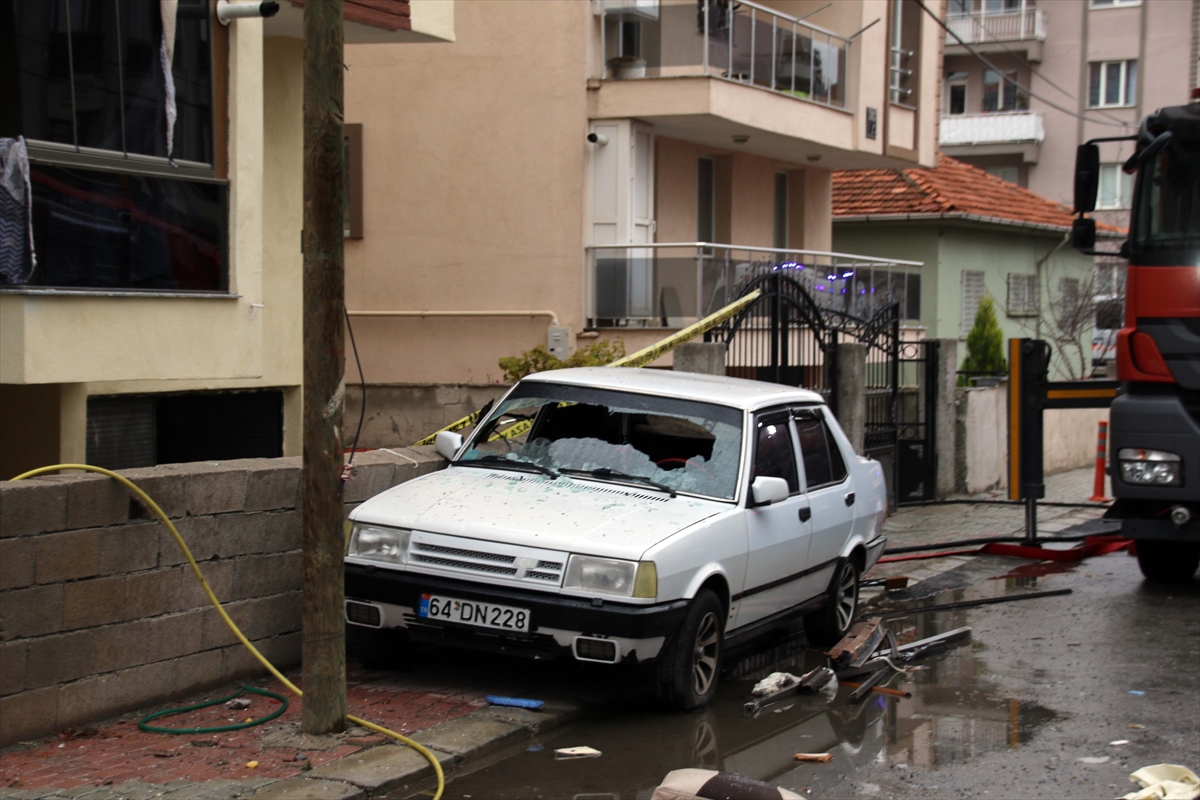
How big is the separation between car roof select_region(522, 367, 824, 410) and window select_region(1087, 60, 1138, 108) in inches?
1566

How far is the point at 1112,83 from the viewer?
4434cm

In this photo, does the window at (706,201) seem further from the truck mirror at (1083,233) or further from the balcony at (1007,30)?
the balcony at (1007,30)

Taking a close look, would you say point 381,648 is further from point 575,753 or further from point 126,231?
point 126,231

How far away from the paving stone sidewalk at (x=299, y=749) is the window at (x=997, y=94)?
42445mm

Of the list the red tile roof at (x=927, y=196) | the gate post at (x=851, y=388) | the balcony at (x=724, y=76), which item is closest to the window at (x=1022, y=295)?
the red tile roof at (x=927, y=196)

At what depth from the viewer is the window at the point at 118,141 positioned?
880cm

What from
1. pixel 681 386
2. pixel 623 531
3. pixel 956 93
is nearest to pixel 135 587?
pixel 623 531

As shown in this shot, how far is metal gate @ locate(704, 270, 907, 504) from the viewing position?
13711mm

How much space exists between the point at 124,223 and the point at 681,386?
4.16m

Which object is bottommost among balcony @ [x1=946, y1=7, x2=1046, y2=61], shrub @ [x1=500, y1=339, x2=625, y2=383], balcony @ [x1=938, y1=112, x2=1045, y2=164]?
shrub @ [x1=500, y1=339, x2=625, y2=383]

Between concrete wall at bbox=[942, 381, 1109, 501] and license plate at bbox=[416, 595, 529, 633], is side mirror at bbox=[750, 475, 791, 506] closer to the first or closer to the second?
license plate at bbox=[416, 595, 529, 633]

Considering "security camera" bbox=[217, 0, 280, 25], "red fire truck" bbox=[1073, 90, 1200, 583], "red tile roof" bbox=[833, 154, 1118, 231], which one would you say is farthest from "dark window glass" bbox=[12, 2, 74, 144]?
"red tile roof" bbox=[833, 154, 1118, 231]

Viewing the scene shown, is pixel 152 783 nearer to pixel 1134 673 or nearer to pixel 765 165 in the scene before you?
pixel 1134 673

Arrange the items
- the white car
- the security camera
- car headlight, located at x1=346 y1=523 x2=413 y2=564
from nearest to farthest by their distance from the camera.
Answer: the white car → car headlight, located at x1=346 y1=523 x2=413 y2=564 → the security camera
